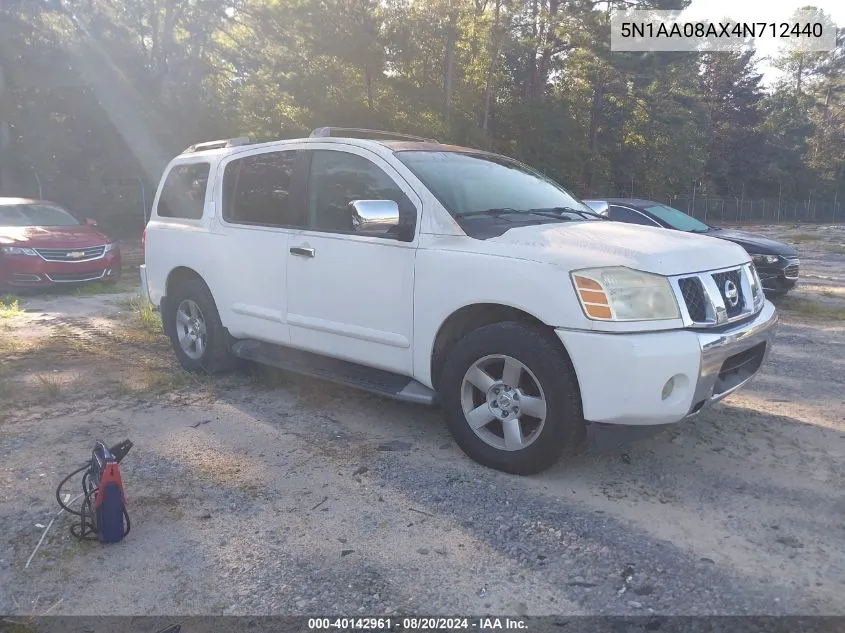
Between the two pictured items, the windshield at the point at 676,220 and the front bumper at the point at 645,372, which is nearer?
the front bumper at the point at 645,372

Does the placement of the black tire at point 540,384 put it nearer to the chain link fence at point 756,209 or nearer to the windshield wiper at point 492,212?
the windshield wiper at point 492,212

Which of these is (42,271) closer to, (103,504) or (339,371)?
(339,371)

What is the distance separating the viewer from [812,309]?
946 cm

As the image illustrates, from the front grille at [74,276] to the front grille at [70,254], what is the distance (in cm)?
21

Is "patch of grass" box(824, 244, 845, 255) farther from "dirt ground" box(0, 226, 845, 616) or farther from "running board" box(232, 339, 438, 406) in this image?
"running board" box(232, 339, 438, 406)

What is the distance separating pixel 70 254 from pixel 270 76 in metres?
15.7

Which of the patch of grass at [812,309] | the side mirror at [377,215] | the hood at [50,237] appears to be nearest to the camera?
the side mirror at [377,215]

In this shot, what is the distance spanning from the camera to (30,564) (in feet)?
9.81

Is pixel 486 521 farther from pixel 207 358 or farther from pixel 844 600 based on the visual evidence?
pixel 207 358

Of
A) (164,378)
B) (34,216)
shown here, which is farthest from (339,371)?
(34,216)

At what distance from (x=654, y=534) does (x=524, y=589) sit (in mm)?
789

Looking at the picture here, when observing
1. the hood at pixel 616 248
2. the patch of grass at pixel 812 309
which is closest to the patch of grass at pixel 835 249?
the patch of grass at pixel 812 309

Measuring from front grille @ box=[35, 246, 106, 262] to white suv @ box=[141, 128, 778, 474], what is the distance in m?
5.82

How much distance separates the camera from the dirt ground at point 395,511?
2.78 meters
